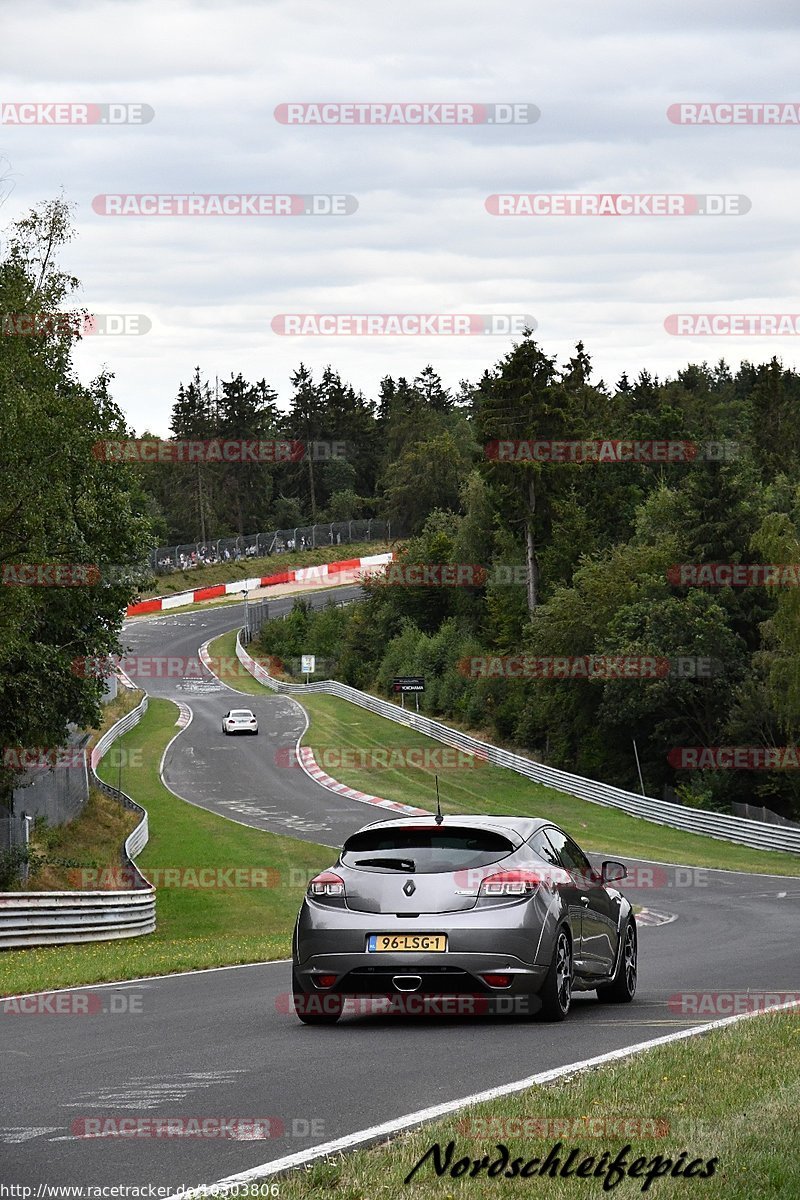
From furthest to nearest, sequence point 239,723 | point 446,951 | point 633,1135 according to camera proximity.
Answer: point 239,723 < point 446,951 < point 633,1135

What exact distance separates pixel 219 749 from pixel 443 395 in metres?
132

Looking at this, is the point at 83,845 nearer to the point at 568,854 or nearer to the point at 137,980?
the point at 137,980

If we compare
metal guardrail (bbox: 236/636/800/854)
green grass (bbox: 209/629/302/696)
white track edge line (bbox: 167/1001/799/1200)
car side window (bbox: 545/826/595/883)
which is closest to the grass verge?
metal guardrail (bbox: 236/636/800/854)

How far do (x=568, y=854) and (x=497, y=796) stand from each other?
148ft

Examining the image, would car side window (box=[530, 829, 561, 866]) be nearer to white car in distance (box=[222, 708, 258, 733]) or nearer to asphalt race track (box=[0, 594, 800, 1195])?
asphalt race track (box=[0, 594, 800, 1195])

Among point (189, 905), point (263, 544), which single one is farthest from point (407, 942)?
point (263, 544)

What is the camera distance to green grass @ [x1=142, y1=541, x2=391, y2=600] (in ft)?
399

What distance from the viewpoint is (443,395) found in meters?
190

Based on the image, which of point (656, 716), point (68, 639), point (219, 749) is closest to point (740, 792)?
point (656, 716)

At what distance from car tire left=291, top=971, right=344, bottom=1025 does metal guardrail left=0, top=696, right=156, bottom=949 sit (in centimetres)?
1267

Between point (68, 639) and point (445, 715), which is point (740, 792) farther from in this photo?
point (68, 639)

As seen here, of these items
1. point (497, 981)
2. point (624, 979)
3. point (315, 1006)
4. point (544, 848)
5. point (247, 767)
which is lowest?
point (247, 767)

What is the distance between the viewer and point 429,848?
11219mm

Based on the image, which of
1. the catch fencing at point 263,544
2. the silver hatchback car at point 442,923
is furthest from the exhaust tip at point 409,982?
the catch fencing at point 263,544
